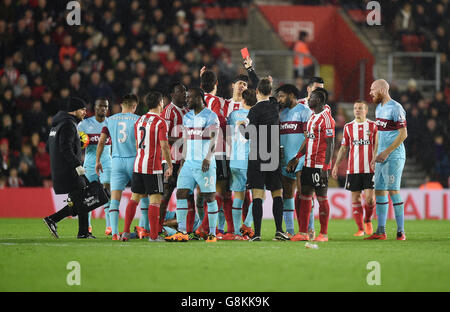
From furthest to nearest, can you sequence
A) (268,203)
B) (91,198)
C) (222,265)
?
1. (268,203)
2. (91,198)
3. (222,265)

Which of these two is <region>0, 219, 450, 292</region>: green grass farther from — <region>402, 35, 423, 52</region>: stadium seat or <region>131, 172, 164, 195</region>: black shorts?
<region>402, 35, 423, 52</region>: stadium seat

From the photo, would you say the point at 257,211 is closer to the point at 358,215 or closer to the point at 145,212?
the point at 145,212

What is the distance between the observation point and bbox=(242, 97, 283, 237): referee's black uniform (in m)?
10.1

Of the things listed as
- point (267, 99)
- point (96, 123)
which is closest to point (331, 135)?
point (267, 99)

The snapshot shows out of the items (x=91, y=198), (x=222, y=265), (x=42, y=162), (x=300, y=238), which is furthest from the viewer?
(x=42, y=162)

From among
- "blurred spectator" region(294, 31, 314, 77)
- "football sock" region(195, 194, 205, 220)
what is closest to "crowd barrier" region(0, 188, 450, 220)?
"blurred spectator" region(294, 31, 314, 77)

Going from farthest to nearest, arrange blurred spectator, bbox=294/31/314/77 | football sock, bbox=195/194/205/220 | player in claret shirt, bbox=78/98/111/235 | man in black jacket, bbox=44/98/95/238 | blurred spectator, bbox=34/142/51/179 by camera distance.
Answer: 1. blurred spectator, bbox=294/31/314/77
2. blurred spectator, bbox=34/142/51/179
3. player in claret shirt, bbox=78/98/111/235
4. football sock, bbox=195/194/205/220
5. man in black jacket, bbox=44/98/95/238

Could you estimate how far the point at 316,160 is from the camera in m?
10.3

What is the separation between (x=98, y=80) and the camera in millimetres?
17375

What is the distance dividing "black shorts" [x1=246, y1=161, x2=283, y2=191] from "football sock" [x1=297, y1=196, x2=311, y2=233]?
1.32 feet

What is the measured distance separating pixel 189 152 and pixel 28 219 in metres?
6.69

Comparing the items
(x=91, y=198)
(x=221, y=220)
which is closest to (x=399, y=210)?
(x=221, y=220)

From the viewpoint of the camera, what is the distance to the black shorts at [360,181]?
38.9ft

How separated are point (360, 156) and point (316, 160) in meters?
1.73
